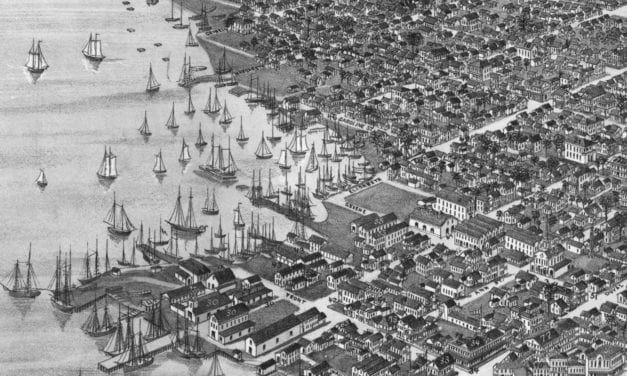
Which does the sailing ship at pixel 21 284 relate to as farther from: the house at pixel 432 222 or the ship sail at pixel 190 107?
the ship sail at pixel 190 107

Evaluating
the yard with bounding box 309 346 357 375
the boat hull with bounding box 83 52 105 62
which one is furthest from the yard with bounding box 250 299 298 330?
the boat hull with bounding box 83 52 105 62

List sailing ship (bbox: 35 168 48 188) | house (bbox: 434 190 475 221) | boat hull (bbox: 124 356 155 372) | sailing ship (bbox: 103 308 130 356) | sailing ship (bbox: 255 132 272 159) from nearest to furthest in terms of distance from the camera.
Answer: boat hull (bbox: 124 356 155 372) → sailing ship (bbox: 103 308 130 356) → house (bbox: 434 190 475 221) → sailing ship (bbox: 35 168 48 188) → sailing ship (bbox: 255 132 272 159)

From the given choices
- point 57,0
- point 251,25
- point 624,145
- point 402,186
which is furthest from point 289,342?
point 57,0

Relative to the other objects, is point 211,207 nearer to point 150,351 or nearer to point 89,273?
point 89,273

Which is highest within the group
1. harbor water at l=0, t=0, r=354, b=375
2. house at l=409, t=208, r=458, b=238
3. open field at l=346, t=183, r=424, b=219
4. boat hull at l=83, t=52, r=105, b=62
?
house at l=409, t=208, r=458, b=238

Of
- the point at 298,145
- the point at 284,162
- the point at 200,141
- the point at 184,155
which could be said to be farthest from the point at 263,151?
the point at 184,155

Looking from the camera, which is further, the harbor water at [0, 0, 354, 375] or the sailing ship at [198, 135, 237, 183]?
the sailing ship at [198, 135, 237, 183]

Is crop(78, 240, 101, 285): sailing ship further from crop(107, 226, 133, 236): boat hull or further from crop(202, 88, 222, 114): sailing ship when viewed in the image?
crop(202, 88, 222, 114): sailing ship
